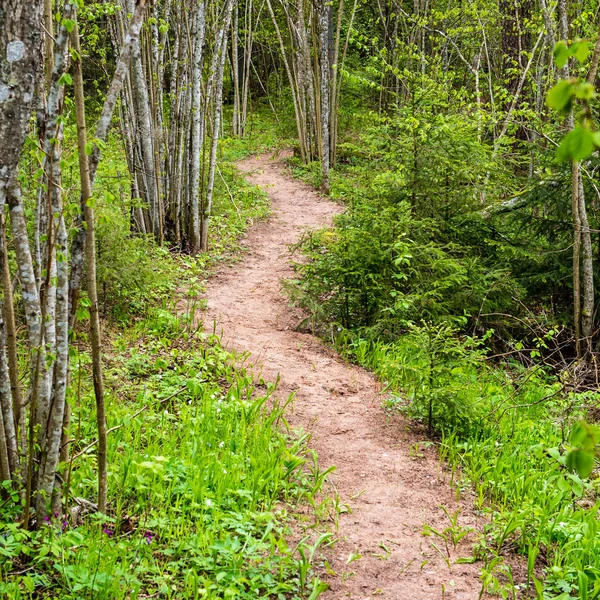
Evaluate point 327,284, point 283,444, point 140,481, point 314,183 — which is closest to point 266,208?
point 314,183

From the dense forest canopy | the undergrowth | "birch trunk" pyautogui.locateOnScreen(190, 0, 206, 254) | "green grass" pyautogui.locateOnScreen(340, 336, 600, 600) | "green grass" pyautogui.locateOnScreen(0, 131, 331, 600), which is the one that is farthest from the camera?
Result: "birch trunk" pyautogui.locateOnScreen(190, 0, 206, 254)

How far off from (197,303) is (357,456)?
129 inches

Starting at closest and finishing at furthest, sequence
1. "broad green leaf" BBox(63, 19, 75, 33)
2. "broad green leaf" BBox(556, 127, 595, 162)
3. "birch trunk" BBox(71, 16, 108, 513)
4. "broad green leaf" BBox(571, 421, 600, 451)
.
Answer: "broad green leaf" BBox(556, 127, 595, 162)
"broad green leaf" BBox(571, 421, 600, 451)
"broad green leaf" BBox(63, 19, 75, 33)
"birch trunk" BBox(71, 16, 108, 513)

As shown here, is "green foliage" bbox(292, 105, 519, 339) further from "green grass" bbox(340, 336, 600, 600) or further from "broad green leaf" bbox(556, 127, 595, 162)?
"broad green leaf" bbox(556, 127, 595, 162)

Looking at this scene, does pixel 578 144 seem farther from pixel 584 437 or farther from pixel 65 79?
pixel 65 79

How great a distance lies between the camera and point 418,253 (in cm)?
696

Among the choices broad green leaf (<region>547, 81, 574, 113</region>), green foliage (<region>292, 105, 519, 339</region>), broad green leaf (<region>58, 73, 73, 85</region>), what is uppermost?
broad green leaf (<region>58, 73, 73, 85</region>)

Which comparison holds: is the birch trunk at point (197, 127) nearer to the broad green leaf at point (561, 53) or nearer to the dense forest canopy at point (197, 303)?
the dense forest canopy at point (197, 303)

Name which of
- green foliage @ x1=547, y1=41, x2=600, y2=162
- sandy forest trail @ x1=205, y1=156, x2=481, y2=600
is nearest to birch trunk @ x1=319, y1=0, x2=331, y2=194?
sandy forest trail @ x1=205, y1=156, x2=481, y2=600

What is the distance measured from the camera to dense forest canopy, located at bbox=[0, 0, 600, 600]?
2.70 metres

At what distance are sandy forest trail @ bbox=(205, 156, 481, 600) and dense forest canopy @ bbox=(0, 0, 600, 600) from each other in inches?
9.3

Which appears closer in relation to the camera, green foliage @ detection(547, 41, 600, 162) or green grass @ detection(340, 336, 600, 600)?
green foliage @ detection(547, 41, 600, 162)

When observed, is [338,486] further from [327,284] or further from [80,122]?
[327,284]

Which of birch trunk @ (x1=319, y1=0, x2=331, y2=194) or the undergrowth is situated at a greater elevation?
birch trunk @ (x1=319, y1=0, x2=331, y2=194)
